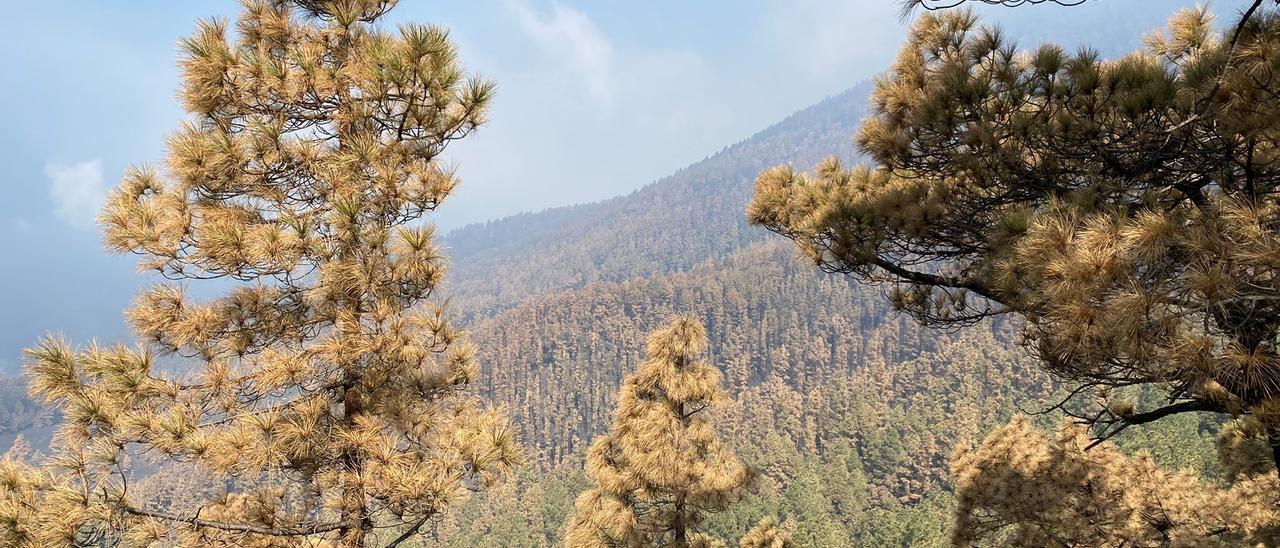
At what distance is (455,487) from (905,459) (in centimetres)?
6146

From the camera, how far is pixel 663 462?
7703 millimetres

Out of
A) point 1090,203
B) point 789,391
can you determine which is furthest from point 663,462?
point 789,391

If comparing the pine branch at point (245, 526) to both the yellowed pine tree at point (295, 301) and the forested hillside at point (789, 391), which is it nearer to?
the yellowed pine tree at point (295, 301)

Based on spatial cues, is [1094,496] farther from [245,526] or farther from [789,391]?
[789,391]

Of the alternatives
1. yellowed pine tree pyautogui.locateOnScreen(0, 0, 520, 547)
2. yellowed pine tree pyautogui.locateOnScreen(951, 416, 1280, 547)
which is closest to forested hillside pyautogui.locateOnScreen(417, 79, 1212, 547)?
yellowed pine tree pyautogui.locateOnScreen(951, 416, 1280, 547)

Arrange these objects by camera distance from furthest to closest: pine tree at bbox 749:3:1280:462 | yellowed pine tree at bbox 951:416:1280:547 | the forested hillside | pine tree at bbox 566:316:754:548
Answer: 1. the forested hillside
2. pine tree at bbox 566:316:754:548
3. yellowed pine tree at bbox 951:416:1280:547
4. pine tree at bbox 749:3:1280:462

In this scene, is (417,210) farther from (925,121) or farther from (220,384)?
(925,121)

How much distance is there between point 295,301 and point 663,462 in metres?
4.80

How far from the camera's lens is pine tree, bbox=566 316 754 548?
7.75m

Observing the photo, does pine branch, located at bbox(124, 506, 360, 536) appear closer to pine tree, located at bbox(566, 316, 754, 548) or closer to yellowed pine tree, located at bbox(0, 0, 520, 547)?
yellowed pine tree, located at bbox(0, 0, 520, 547)

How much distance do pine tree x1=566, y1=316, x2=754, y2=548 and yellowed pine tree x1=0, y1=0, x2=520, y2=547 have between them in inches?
144

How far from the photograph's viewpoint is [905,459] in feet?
189

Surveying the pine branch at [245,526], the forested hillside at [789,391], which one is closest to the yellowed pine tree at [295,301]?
the pine branch at [245,526]

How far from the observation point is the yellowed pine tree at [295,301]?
378cm
